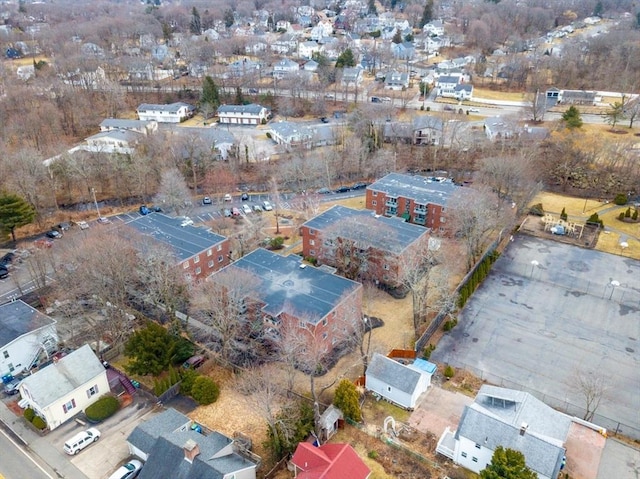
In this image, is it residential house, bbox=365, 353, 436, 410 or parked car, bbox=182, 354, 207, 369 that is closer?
residential house, bbox=365, 353, 436, 410

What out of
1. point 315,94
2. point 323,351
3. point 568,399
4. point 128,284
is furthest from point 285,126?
point 568,399

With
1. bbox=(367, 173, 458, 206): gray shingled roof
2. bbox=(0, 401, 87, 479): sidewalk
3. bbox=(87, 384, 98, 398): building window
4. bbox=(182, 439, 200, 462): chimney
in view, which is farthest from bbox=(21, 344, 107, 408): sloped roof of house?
bbox=(367, 173, 458, 206): gray shingled roof

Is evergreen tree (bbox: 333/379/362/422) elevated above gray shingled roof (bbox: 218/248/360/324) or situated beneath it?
situated beneath

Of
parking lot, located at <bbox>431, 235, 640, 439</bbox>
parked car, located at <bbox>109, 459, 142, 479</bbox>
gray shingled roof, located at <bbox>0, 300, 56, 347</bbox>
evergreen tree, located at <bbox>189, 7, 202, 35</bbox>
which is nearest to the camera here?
parked car, located at <bbox>109, 459, 142, 479</bbox>

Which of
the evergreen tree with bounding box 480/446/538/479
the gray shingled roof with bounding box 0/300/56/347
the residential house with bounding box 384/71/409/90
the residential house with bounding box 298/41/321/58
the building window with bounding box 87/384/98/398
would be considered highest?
the residential house with bounding box 298/41/321/58

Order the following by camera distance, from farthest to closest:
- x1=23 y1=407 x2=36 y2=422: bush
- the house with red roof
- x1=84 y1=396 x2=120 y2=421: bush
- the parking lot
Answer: the parking lot, x1=84 y1=396 x2=120 y2=421: bush, x1=23 y1=407 x2=36 y2=422: bush, the house with red roof

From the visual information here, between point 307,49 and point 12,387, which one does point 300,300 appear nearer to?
point 12,387

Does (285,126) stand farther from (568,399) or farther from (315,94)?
(568,399)

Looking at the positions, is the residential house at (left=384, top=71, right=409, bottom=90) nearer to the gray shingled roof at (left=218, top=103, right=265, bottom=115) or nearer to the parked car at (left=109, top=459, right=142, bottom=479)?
the gray shingled roof at (left=218, top=103, right=265, bottom=115)
